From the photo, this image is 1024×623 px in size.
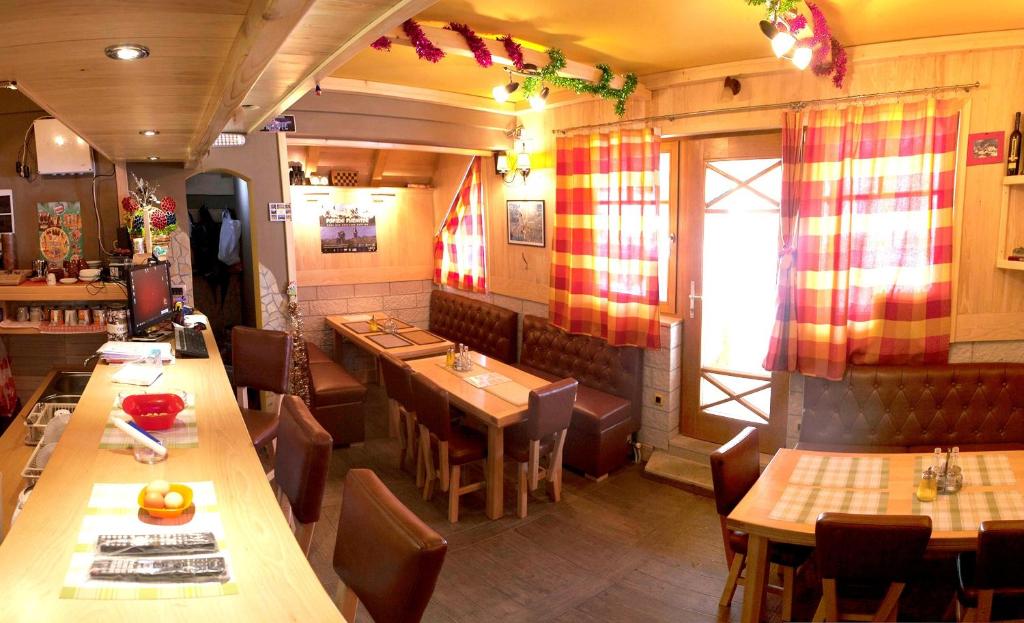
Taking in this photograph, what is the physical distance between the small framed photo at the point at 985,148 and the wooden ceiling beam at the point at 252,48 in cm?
379

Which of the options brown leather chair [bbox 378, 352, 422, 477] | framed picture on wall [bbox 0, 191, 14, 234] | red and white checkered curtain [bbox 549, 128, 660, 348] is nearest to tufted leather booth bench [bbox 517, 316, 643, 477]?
red and white checkered curtain [bbox 549, 128, 660, 348]

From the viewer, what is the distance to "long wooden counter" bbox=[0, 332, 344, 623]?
143cm

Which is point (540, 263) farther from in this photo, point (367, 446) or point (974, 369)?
point (974, 369)

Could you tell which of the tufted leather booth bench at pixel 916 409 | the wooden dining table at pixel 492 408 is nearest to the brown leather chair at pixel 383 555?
the wooden dining table at pixel 492 408

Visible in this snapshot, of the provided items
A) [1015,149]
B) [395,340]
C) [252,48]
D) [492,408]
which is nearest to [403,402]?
[492,408]

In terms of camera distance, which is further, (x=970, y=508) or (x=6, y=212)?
(x=6, y=212)

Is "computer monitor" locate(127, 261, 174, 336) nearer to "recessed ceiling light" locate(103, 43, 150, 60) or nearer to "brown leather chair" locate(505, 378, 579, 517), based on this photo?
"recessed ceiling light" locate(103, 43, 150, 60)

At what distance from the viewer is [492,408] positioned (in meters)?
3.87

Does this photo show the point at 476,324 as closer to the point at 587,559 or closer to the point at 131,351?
the point at 587,559

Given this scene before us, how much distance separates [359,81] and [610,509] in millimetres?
3740

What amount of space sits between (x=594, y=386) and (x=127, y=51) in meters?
4.03

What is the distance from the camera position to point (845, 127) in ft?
12.7

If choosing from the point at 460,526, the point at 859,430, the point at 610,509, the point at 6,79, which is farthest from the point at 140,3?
the point at 859,430

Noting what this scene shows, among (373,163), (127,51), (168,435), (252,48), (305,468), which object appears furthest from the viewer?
(373,163)
